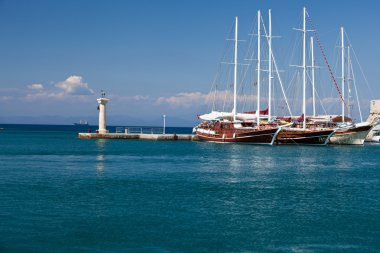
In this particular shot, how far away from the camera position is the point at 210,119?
91.2 meters

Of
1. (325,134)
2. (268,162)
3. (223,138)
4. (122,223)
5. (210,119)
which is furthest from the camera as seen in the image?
(210,119)

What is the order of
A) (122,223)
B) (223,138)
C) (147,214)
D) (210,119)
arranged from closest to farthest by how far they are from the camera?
1. (122,223)
2. (147,214)
3. (223,138)
4. (210,119)

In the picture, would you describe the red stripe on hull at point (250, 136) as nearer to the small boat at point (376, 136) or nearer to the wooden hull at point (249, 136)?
the wooden hull at point (249, 136)

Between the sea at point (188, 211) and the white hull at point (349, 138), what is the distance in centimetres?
4443

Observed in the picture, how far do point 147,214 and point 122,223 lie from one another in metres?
2.13

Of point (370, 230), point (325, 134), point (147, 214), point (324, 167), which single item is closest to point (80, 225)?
point (147, 214)

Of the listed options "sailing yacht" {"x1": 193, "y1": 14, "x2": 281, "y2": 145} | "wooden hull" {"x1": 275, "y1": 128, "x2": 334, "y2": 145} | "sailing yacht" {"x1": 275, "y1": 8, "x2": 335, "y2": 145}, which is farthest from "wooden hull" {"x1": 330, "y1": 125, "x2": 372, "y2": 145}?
"sailing yacht" {"x1": 193, "y1": 14, "x2": 281, "y2": 145}

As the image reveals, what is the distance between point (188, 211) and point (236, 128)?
5782cm

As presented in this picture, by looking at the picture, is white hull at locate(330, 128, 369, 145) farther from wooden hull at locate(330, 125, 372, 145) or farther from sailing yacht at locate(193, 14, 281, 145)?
sailing yacht at locate(193, 14, 281, 145)

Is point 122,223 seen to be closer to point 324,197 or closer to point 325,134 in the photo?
point 324,197

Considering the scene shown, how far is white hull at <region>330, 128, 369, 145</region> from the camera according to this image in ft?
277

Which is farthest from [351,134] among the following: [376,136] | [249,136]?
[376,136]

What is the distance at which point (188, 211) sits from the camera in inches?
936

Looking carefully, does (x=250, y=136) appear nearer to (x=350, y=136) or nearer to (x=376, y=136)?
(x=350, y=136)
